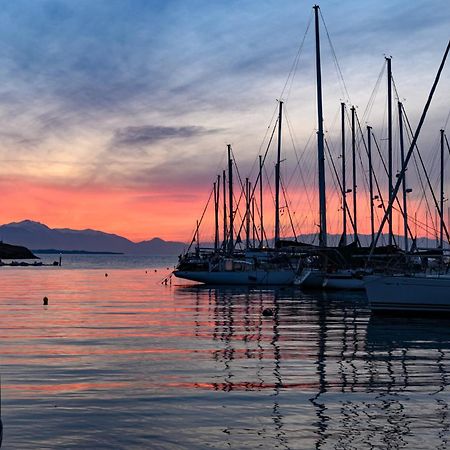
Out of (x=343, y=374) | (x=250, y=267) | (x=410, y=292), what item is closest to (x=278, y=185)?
(x=250, y=267)

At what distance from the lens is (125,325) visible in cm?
3059

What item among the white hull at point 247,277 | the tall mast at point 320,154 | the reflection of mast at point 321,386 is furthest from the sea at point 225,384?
the white hull at point 247,277

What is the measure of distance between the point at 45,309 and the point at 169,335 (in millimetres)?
15767

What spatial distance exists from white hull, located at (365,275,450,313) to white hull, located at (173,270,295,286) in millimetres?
29741

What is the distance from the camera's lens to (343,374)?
57.5ft

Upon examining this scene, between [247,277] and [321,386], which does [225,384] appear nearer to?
[321,386]

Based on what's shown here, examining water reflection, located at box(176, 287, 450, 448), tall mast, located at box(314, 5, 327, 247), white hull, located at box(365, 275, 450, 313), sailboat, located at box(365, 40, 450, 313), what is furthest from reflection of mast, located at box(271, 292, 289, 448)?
tall mast, located at box(314, 5, 327, 247)

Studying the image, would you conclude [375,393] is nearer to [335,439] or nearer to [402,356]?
[335,439]

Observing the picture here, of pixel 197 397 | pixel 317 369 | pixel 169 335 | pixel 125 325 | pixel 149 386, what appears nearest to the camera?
pixel 197 397

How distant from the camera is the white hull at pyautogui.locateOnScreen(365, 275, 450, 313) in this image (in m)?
32.4

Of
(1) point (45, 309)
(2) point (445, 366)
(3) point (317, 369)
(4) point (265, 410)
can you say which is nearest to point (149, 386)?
(4) point (265, 410)

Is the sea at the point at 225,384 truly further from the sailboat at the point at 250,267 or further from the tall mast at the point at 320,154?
the sailboat at the point at 250,267

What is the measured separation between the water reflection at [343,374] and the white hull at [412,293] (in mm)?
831

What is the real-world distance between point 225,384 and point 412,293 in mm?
18761
